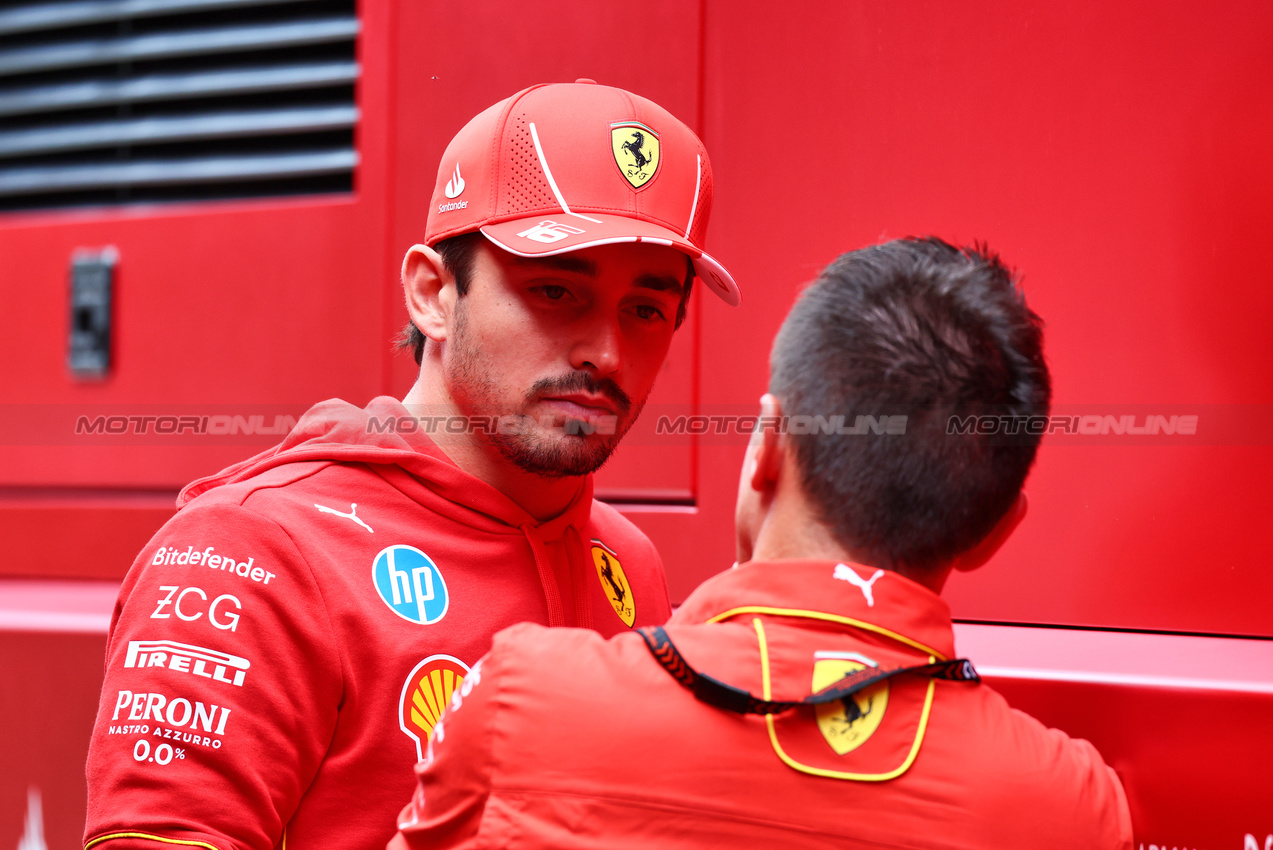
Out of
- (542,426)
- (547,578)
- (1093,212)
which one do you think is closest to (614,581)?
(547,578)

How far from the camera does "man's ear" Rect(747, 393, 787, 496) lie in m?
0.92

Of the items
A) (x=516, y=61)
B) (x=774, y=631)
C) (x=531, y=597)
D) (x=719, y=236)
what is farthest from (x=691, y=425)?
(x=774, y=631)

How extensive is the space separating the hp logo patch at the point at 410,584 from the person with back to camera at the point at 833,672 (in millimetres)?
260

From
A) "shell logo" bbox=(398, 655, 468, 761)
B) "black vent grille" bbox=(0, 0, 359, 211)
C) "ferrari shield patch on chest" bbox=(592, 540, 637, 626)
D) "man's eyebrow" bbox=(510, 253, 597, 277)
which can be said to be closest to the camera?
"shell logo" bbox=(398, 655, 468, 761)

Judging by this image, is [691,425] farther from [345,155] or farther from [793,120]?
[345,155]

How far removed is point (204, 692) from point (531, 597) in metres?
0.36

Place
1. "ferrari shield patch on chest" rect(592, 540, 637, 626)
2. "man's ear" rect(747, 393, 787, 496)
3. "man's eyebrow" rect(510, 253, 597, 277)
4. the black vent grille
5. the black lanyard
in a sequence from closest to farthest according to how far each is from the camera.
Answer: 1. the black lanyard
2. "man's ear" rect(747, 393, 787, 496)
3. "man's eyebrow" rect(510, 253, 597, 277)
4. "ferrari shield patch on chest" rect(592, 540, 637, 626)
5. the black vent grille

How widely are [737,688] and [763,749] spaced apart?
47 mm

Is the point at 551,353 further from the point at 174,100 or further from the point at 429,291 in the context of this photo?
the point at 174,100

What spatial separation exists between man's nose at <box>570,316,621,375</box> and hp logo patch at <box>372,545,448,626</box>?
259 millimetres

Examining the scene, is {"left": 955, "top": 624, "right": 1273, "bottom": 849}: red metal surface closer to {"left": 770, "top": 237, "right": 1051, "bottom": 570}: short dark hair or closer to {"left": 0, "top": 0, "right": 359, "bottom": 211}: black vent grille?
{"left": 770, "top": 237, "right": 1051, "bottom": 570}: short dark hair

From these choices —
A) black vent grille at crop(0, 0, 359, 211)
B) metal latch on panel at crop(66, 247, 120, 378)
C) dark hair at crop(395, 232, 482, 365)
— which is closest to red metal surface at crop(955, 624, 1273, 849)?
dark hair at crop(395, 232, 482, 365)

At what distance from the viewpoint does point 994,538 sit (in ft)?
3.11

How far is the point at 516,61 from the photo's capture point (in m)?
1.58
